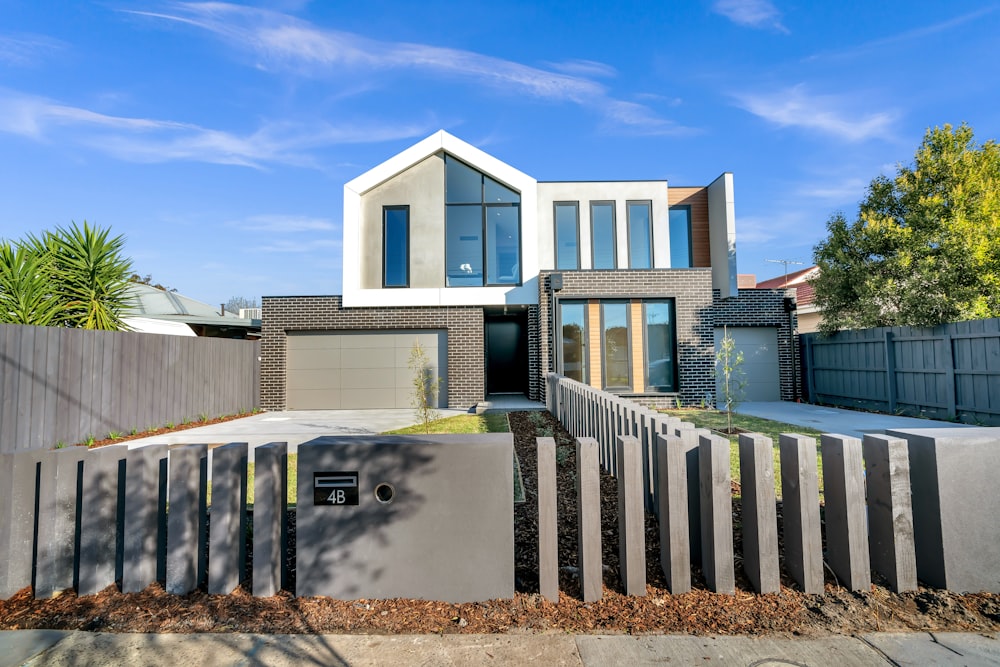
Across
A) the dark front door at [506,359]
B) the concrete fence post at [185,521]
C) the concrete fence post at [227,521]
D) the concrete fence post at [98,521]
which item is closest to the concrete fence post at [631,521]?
the concrete fence post at [227,521]

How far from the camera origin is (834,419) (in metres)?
10.6

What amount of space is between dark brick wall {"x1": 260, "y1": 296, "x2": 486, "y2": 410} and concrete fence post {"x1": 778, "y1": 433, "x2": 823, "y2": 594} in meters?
11.8

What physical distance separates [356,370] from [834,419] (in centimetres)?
1272

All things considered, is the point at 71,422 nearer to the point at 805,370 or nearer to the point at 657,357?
the point at 657,357

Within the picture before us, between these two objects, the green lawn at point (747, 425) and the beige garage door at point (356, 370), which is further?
the beige garage door at point (356, 370)

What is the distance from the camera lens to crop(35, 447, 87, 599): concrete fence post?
9.64ft

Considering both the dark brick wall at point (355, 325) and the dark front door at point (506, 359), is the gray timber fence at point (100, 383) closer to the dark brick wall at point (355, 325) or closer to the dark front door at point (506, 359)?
the dark brick wall at point (355, 325)

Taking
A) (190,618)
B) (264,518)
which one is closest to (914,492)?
(264,518)

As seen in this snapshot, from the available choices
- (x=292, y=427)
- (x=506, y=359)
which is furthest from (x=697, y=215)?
(x=292, y=427)

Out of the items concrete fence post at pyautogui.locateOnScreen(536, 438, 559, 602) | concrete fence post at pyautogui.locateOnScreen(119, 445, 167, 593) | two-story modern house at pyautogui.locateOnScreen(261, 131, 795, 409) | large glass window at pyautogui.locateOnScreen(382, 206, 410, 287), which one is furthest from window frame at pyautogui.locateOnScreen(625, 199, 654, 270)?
concrete fence post at pyautogui.locateOnScreen(119, 445, 167, 593)

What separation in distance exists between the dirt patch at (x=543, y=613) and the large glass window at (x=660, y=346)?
439 inches

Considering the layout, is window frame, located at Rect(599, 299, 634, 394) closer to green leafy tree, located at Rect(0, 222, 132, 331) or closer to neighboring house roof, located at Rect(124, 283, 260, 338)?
green leafy tree, located at Rect(0, 222, 132, 331)

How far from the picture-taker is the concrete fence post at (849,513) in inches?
108

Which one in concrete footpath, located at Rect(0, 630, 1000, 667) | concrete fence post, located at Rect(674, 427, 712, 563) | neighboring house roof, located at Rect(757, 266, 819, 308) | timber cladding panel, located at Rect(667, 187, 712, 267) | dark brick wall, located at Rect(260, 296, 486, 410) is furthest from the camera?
timber cladding panel, located at Rect(667, 187, 712, 267)
